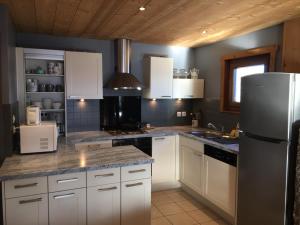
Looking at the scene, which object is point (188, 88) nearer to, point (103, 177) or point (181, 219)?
point (181, 219)

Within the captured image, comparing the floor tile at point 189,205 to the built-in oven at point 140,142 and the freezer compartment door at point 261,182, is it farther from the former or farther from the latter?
the built-in oven at point 140,142

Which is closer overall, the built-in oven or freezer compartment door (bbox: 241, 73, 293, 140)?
freezer compartment door (bbox: 241, 73, 293, 140)

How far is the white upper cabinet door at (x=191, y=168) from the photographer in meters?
3.37

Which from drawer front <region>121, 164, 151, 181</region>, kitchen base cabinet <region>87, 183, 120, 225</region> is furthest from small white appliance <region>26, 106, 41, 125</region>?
drawer front <region>121, 164, 151, 181</region>

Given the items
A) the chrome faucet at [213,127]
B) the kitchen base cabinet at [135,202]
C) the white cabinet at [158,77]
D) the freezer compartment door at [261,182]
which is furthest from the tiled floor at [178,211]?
the white cabinet at [158,77]

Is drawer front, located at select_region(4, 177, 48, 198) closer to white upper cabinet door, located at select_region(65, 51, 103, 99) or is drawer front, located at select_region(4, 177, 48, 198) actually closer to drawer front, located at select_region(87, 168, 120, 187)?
drawer front, located at select_region(87, 168, 120, 187)

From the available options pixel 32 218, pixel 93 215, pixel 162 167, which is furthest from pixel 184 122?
pixel 32 218

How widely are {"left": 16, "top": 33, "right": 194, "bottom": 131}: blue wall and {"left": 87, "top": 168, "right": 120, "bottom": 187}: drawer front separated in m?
1.84

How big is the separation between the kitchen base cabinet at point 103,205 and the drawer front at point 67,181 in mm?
108

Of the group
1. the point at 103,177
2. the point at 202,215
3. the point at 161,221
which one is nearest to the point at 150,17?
the point at 103,177

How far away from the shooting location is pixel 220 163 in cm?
292

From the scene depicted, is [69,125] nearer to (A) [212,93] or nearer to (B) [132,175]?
(B) [132,175]

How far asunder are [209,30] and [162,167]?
2171 millimetres

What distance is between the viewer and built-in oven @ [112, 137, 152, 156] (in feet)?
11.7
